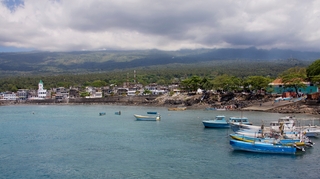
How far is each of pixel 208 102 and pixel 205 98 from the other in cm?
350

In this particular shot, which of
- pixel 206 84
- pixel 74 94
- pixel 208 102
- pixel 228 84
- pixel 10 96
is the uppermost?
pixel 206 84

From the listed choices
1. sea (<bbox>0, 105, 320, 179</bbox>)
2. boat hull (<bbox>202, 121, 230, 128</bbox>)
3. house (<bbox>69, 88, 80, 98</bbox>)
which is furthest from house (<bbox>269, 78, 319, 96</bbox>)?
house (<bbox>69, 88, 80, 98</bbox>)

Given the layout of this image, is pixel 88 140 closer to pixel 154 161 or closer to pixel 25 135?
pixel 25 135

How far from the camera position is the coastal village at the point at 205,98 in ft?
211

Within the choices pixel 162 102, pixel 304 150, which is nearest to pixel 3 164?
pixel 304 150

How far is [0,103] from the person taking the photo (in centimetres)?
11050

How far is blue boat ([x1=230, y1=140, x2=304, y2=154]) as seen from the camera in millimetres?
27062

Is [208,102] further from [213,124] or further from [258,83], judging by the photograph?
[213,124]

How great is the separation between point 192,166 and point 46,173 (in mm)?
10099

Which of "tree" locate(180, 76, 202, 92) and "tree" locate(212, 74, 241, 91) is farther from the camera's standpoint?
"tree" locate(180, 76, 202, 92)

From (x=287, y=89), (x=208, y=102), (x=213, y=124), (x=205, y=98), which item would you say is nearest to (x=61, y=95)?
(x=205, y=98)

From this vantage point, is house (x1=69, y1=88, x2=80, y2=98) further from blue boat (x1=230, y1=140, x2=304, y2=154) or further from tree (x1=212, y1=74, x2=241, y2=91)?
blue boat (x1=230, y1=140, x2=304, y2=154)

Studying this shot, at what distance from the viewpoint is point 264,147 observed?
27.3 m

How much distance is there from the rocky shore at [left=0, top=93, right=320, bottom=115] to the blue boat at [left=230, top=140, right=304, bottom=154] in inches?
1263
